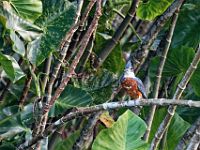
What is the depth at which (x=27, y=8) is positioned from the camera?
5.74ft

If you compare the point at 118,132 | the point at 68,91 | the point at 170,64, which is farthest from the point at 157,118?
the point at 118,132

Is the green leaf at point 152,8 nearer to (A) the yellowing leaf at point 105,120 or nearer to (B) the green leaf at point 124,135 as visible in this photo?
(A) the yellowing leaf at point 105,120

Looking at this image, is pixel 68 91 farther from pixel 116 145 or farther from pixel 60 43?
pixel 116 145

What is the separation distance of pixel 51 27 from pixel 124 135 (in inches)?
18.2

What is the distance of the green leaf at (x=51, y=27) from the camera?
5.86 ft

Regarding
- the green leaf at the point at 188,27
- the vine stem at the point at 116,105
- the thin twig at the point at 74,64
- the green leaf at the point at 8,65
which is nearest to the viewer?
the vine stem at the point at 116,105

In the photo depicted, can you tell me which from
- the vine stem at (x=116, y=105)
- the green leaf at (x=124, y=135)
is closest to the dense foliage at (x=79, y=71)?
the green leaf at (x=124, y=135)

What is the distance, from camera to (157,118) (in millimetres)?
2033

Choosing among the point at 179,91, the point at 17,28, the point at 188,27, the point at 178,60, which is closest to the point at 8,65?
the point at 17,28

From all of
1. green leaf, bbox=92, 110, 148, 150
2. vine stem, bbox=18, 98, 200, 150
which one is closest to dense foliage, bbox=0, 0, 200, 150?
green leaf, bbox=92, 110, 148, 150

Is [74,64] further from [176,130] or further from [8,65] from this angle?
[176,130]

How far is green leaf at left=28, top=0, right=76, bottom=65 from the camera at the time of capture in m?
1.79

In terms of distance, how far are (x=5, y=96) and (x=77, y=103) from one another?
415mm

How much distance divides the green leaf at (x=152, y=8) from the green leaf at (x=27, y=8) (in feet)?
1.19
